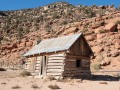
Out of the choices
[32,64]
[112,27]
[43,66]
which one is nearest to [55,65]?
[43,66]

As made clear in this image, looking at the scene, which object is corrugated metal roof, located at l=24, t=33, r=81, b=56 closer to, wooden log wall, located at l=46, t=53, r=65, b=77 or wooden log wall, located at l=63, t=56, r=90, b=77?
wooden log wall, located at l=46, t=53, r=65, b=77

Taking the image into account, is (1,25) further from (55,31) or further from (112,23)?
(112,23)

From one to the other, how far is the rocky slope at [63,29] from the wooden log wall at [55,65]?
1266cm

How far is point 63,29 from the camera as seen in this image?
56219 millimetres

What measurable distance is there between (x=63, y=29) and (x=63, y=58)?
31.6m

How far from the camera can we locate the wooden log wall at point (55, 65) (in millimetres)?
24984

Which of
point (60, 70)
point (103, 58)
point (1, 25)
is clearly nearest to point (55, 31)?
point (103, 58)

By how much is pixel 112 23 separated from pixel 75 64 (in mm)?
25439

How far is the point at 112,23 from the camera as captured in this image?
49.3m

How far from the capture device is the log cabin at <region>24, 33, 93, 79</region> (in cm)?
2503

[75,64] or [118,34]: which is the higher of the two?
[118,34]

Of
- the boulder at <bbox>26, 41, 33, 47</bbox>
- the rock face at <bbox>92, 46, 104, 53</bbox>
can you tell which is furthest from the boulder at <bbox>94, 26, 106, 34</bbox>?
the boulder at <bbox>26, 41, 33, 47</bbox>

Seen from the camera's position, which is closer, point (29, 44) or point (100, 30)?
point (100, 30)

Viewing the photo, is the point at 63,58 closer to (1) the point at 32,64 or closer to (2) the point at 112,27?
(1) the point at 32,64
